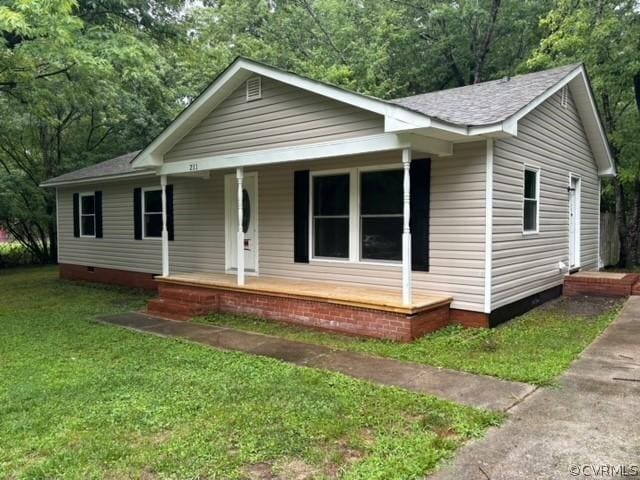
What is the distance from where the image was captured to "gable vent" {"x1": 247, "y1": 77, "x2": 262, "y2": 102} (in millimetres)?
7922

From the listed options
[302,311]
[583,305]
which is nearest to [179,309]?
[302,311]

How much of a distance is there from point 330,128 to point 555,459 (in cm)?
512

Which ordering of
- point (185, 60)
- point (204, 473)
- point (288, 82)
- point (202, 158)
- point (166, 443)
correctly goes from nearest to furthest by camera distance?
point (204, 473) → point (166, 443) → point (288, 82) → point (202, 158) → point (185, 60)

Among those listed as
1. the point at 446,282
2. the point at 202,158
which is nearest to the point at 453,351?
the point at 446,282

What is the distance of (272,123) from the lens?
7.76 m

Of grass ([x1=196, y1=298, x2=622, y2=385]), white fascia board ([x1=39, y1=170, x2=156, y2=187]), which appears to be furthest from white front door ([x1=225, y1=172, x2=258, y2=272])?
white fascia board ([x1=39, y1=170, x2=156, y2=187])

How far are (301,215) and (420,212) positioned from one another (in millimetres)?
2213

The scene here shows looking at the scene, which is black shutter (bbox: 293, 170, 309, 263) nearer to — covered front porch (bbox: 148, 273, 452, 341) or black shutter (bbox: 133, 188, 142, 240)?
covered front porch (bbox: 148, 273, 452, 341)

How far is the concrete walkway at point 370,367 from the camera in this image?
4086 mm

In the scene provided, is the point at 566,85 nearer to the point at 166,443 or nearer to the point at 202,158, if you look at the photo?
the point at 202,158

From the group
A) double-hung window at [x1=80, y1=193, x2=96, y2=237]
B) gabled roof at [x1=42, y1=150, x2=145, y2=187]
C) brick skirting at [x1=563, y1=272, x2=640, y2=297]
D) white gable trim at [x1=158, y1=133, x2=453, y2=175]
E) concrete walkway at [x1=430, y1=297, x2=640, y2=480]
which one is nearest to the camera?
concrete walkway at [x1=430, y1=297, x2=640, y2=480]

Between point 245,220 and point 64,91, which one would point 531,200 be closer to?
point 245,220

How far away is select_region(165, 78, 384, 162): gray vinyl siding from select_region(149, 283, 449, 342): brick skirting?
7.98 feet

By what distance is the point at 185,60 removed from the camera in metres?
13.9
